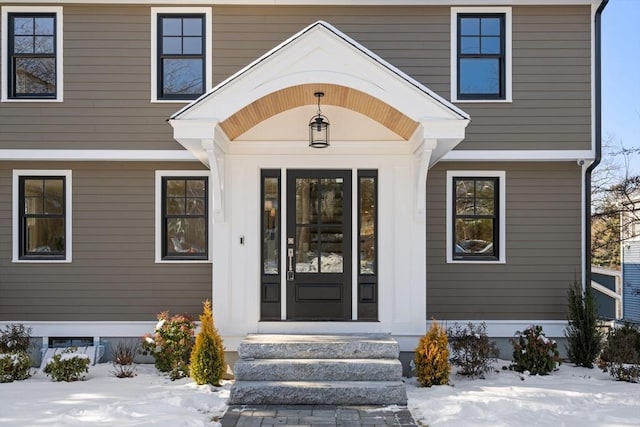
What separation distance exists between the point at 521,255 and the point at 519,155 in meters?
1.61

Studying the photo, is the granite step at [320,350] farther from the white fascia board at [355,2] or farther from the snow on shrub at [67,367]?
the white fascia board at [355,2]

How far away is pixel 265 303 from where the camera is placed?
715 cm

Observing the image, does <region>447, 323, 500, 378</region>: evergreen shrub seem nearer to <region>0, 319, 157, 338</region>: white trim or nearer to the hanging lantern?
the hanging lantern

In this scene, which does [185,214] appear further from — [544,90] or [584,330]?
[584,330]

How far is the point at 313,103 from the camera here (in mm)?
7098

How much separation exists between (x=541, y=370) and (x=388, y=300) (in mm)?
2354

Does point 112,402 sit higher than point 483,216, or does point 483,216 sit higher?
point 483,216

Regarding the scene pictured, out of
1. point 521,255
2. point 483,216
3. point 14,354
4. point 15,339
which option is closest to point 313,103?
point 483,216

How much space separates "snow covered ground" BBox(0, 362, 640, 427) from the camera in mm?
5188

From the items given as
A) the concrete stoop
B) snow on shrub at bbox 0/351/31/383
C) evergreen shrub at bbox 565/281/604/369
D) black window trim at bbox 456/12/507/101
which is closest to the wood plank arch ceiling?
black window trim at bbox 456/12/507/101

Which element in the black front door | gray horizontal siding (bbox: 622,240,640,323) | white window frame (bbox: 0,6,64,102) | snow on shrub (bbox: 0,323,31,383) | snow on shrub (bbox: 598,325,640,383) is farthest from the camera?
gray horizontal siding (bbox: 622,240,640,323)

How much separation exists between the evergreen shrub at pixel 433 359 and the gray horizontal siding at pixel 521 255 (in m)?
1.52

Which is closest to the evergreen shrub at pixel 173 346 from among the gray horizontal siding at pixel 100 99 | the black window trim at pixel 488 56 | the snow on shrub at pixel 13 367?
the snow on shrub at pixel 13 367

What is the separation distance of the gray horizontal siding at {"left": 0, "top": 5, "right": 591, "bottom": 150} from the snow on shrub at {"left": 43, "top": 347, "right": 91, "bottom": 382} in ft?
11.0
